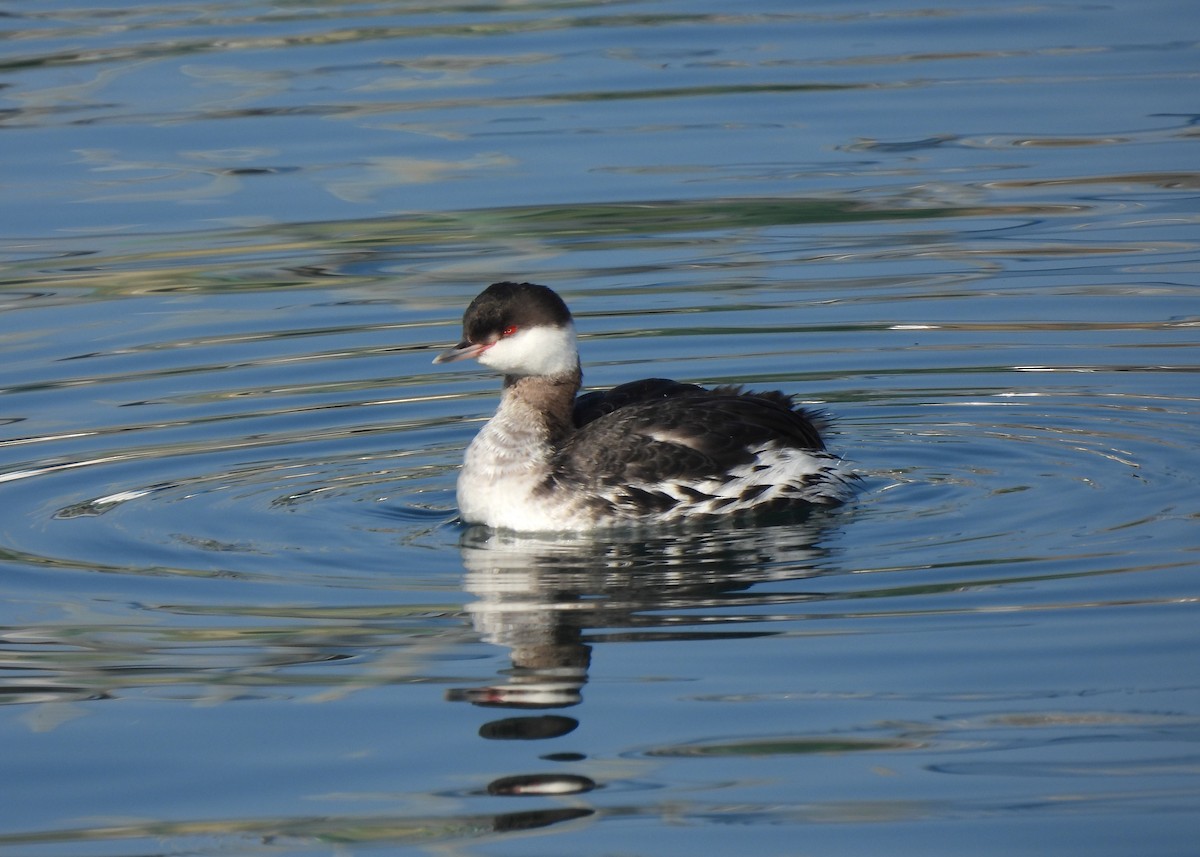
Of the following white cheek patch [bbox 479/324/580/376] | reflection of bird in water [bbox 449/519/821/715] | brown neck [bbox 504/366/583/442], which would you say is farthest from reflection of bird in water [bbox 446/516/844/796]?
white cheek patch [bbox 479/324/580/376]

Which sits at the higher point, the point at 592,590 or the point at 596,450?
the point at 596,450

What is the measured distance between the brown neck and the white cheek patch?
0.05 metres

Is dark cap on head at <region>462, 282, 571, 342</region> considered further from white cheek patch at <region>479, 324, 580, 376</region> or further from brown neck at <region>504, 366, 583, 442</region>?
brown neck at <region>504, 366, 583, 442</region>

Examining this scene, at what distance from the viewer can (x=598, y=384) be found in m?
12.6

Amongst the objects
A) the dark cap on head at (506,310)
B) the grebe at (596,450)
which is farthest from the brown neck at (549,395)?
the dark cap on head at (506,310)

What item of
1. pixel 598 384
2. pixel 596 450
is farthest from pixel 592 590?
pixel 598 384

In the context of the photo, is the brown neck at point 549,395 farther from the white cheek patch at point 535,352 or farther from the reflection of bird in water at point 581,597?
the reflection of bird in water at point 581,597

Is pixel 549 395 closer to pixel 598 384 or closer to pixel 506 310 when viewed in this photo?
pixel 506 310

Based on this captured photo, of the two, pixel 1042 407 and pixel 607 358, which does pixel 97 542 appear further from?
pixel 1042 407

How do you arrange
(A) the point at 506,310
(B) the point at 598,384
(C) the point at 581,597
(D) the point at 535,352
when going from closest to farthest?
(C) the point at 581,597 → (A) the point at 506,310 → (D) the point at 535,352 → (B) the point at 598,384

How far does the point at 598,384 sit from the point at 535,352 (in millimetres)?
2527

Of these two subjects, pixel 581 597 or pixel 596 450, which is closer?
pixel 581 597

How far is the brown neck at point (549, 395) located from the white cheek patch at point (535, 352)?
48 millimetres

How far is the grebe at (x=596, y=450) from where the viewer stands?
32.2 feet
